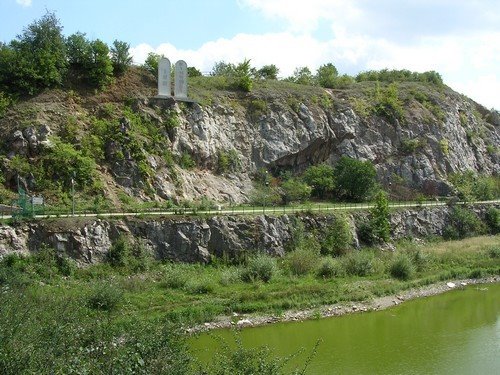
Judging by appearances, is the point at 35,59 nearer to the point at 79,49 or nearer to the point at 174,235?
the point at 79,49

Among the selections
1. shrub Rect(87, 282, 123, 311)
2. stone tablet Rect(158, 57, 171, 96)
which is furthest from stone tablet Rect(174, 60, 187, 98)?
shrub Rect(87, 282, 123, 311)

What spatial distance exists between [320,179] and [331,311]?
1014 inches

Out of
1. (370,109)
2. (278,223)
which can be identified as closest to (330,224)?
(278,223)

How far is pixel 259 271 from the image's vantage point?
37219 mm

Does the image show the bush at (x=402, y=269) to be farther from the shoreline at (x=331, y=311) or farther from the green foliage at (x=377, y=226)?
the green foliage at (x=377, y=226)

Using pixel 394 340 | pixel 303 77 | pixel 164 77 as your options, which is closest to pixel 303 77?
pixel 303 77

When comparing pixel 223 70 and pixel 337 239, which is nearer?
pixel 337 239

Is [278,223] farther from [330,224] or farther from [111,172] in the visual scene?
[111,172]

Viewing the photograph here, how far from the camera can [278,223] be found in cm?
4459

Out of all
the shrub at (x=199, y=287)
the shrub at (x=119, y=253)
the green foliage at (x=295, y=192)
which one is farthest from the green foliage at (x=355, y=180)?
the shrub at (x=119, y=253)

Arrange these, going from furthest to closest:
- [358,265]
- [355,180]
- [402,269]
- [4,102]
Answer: [355,180] < [4,102] < [402,269] < [358,265]

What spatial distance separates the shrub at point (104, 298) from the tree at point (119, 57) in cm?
3150

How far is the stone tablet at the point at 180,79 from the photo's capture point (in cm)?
5328

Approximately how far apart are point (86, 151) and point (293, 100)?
27416 mm
